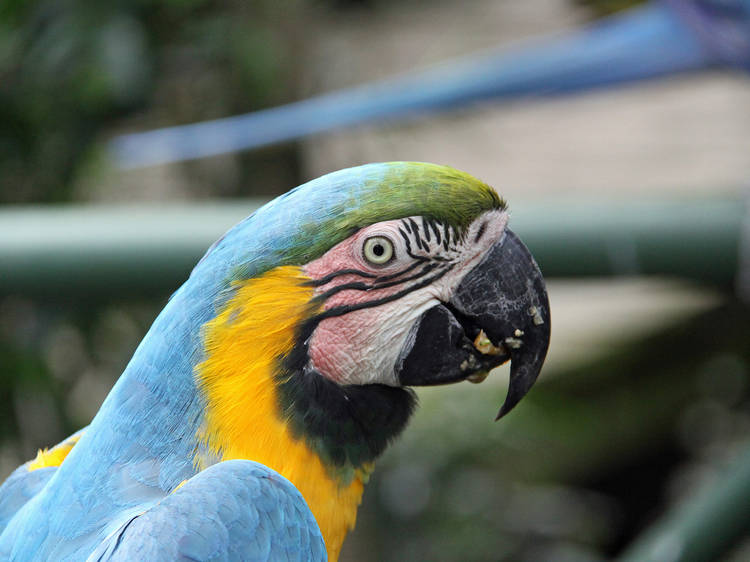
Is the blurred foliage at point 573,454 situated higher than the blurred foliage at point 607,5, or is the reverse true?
the blurred foliage at point 607,5

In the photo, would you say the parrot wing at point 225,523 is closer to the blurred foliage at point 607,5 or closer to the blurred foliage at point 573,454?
the blurred foliage at point 573,454

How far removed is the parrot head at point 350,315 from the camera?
0.92 meters

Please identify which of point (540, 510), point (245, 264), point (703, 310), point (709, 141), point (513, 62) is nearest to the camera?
point (245, 264)

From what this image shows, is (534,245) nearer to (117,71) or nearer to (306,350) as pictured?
(306,350)

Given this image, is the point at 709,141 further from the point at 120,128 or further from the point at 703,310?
the point at 120,128

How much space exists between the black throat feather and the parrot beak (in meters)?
0.04

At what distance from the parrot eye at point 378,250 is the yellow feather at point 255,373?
0.07 meters

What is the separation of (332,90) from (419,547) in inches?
54.2

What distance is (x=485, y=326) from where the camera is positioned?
975mm

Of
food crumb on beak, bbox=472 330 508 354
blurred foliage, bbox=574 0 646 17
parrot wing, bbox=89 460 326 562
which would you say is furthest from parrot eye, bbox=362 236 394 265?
blurred foliage, bbox=574 0 646 17

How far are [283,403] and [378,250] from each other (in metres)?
0.18

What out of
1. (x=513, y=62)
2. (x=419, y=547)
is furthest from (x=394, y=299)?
(x=419, y=547)

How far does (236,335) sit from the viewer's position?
93 cm

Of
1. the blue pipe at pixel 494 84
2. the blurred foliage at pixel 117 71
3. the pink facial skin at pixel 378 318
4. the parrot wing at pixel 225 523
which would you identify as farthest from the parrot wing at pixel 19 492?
the blurred foliage at pixel 117 71
